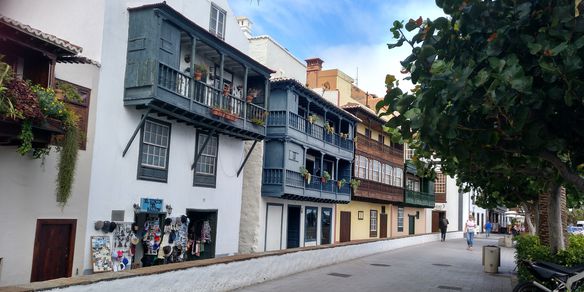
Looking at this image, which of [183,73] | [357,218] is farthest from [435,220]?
[183,73]

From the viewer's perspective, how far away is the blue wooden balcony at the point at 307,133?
2109cm

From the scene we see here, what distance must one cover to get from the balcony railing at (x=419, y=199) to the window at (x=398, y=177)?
1345 millimetres

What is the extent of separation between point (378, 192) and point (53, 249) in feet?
74.1

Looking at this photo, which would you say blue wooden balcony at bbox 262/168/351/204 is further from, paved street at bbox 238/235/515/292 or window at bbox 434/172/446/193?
window at bbox 434/172/446/193

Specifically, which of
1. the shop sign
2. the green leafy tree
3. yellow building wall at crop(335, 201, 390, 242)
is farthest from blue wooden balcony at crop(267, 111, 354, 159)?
the green leafy tree

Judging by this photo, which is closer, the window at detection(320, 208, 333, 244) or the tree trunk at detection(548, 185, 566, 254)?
the tree trunk at detection(548, 185, 566, 254)

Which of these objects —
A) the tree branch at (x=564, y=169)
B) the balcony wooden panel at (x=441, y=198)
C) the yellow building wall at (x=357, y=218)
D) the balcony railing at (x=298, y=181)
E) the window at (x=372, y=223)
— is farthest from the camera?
the balcony wooden panel at (x=441, y=198)

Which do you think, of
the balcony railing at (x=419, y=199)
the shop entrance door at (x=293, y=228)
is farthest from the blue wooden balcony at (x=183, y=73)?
the balcony railing at (x=419, y=199)

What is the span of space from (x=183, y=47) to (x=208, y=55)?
1.24 m

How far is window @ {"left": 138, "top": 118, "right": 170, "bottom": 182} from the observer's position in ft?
47.8

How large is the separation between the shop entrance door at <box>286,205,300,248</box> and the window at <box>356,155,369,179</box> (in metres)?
6.48

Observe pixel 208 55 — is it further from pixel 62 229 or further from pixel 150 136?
pixel 62 229

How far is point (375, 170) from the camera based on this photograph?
31625 mm

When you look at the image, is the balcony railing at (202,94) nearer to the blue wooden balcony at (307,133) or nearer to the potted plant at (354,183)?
→ the blue wooden balcony at (307,133)
